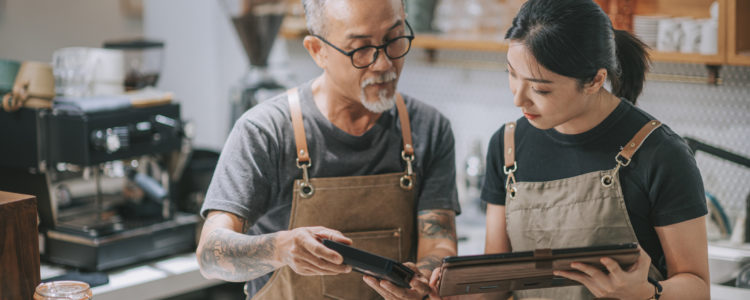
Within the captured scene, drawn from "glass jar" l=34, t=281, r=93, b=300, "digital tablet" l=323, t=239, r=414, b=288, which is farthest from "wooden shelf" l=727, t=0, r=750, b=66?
"glass jar" l=34, t=281, r=93, b=300

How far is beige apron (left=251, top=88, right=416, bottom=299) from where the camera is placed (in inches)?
80.0

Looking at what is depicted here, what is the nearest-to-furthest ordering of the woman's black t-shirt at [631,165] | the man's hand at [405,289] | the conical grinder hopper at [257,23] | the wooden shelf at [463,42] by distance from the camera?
the woman's black t-shirt at [631,165] → the man's hand at [405,289] → the wooden shelf at [463,42] → the conical grinder hopper at [257,23]

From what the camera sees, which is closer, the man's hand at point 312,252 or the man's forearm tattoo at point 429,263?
the man's hand at point 312,252

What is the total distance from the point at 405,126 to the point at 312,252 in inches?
20.6

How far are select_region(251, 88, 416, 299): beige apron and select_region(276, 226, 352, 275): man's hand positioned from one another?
257 mm

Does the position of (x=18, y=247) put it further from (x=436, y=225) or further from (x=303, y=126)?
(x=436, y=225)

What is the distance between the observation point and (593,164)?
182cm

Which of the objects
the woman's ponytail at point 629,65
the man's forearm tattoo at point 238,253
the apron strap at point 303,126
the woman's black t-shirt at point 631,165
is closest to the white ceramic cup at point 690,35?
the woman's ponytail at point 629,65

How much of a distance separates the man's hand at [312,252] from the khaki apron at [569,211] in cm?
43

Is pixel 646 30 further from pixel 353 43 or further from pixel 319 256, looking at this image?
pixel 319 256

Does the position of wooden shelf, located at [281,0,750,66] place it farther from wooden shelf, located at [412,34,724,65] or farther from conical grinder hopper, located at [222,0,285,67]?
conical grinder hopper, located at [222,0,285,67]

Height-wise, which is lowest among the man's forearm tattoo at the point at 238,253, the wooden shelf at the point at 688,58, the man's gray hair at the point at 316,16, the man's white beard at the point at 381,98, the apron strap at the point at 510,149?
the man's forearm tattoo at the point at 238,253

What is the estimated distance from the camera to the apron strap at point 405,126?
2080 mm

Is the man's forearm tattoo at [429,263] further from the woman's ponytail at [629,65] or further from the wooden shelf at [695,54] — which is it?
the wooden shelf at [695,54]
